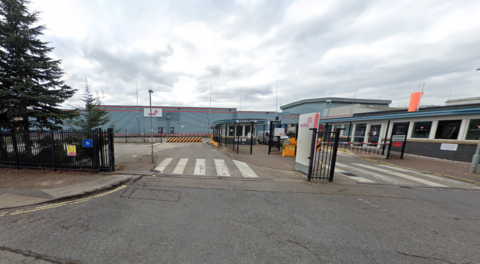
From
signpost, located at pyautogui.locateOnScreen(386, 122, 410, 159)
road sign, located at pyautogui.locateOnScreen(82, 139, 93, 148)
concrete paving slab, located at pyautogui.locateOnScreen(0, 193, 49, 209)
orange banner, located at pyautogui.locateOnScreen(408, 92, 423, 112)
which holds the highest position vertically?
orange banner, located at pyautogui.locateOnScreen(408, 92, 423, 112)

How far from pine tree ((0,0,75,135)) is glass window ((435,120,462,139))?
74.9ft

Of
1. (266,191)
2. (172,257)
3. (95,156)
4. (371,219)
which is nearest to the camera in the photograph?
(172,257)

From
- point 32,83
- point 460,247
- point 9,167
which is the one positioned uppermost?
point 32,83

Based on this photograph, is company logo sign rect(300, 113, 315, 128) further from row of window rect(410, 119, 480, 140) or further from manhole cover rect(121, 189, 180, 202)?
row of window rect(410, 119, 480, 140)

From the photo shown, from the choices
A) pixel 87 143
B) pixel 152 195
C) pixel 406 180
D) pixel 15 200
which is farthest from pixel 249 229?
pixel 406 180

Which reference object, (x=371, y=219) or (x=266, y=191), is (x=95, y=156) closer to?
(x=266, y=191)

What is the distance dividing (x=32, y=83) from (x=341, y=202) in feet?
40.9

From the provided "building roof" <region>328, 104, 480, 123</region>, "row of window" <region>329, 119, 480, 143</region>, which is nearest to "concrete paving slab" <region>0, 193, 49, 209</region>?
"row of window" <region>329, 119, 480, 143</region>

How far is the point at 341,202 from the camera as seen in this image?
4.12 metres

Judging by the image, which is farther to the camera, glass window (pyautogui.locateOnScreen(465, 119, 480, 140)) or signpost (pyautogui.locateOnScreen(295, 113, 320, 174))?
glass window (pyautogui.locateOnScreen(465, 119, 480, 140))

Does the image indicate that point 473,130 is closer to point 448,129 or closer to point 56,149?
point 448,129

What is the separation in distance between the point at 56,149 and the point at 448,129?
2279 cm

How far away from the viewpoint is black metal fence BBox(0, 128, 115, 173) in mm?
6059

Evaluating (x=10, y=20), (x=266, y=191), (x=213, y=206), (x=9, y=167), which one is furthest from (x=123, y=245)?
(x=10, y=20)
